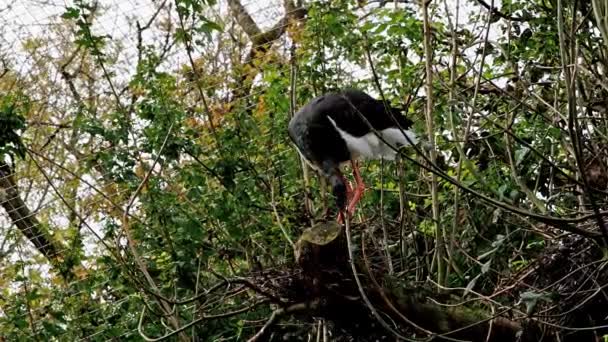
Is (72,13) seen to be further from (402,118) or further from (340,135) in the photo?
(402,118)

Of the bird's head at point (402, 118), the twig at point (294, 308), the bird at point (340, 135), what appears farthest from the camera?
the bird at point (340, 135)

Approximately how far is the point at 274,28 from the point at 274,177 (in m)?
1.13

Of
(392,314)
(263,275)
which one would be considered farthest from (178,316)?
(392,314)

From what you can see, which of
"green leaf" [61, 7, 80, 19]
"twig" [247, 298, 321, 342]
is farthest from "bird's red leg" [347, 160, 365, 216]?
"green leaf" [61, 7, 80, 19]

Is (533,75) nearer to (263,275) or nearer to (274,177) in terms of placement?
(274,177)

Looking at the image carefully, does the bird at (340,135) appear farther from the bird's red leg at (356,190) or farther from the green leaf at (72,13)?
the green leaf at (72,13)

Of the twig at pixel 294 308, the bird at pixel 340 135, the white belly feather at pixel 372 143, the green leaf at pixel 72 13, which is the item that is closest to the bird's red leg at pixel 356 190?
the bird at pixel 340 135

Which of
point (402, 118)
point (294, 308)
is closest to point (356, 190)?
point (402, 118)

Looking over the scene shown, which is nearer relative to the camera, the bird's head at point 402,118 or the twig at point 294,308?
the twig at point 294,308

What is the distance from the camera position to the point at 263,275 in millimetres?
3365

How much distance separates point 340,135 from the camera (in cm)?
466

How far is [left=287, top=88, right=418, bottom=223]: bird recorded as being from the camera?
14.5 ft

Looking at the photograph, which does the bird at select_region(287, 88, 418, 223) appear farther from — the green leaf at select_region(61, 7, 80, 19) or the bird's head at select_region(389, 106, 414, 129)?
the green leaf at select_region(61, 7, 80, 19)

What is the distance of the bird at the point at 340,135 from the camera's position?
441 cm
